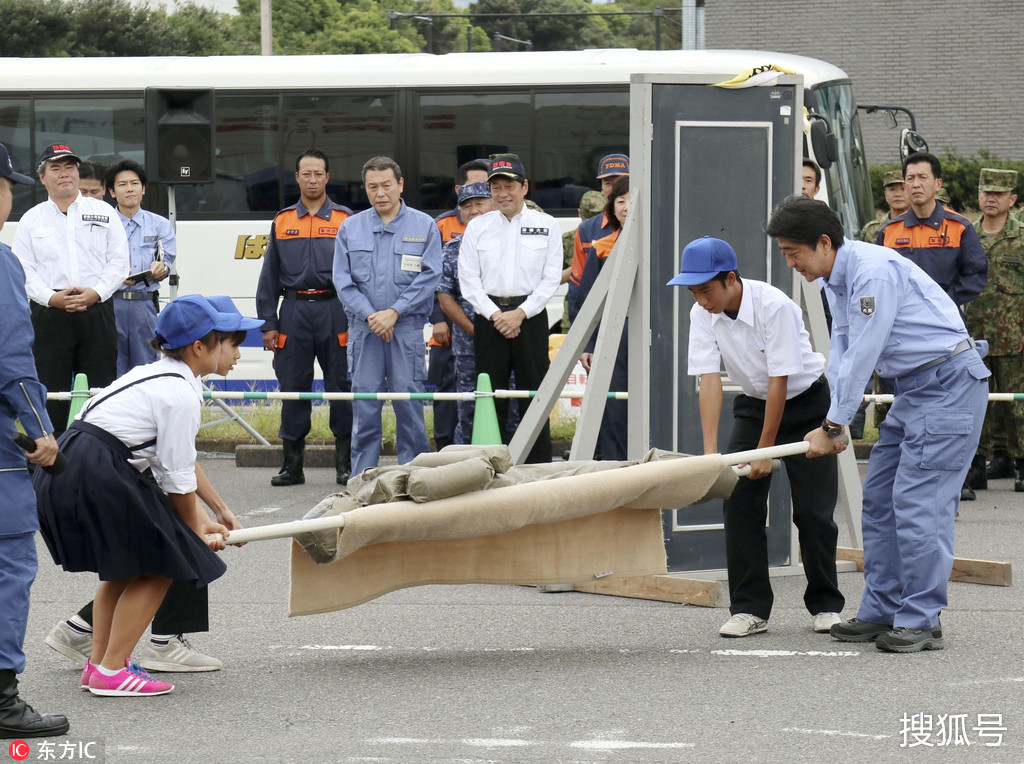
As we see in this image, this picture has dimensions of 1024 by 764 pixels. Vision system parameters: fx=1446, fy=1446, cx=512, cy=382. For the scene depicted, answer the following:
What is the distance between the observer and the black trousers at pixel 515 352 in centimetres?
1012

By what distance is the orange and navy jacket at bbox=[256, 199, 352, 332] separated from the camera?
10.9m

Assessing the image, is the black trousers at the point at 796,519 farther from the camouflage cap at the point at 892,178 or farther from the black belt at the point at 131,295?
the camouflage cap at the point at 892,178

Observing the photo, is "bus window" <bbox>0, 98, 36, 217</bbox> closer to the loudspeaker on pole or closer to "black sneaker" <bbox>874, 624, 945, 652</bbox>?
the loudspeaker on pole

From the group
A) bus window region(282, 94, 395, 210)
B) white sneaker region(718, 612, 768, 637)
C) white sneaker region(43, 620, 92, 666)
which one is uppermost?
bus window region(282, 94, 395, 210)

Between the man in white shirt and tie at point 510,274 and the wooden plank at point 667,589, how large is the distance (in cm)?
276

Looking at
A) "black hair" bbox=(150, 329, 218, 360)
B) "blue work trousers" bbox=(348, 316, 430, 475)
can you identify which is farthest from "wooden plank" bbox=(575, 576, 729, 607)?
"blue work trousers" bbox=(348, 316, 430, 475)

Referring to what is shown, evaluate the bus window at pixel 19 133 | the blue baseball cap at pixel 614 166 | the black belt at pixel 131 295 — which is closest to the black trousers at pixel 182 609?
the black belt at pixel 131 295

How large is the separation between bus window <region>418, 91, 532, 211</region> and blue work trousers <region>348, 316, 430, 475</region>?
234 inches

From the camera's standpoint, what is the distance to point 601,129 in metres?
15.5

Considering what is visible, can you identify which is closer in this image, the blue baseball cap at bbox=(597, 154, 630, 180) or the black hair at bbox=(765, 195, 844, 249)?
the black hair at bbox=(765, 195, 844, 249)

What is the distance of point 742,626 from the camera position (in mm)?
6195

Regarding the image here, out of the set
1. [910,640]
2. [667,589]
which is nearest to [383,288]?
[667,589]

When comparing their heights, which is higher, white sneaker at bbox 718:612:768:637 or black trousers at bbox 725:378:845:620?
black trousers at bbox 725:378:845:620

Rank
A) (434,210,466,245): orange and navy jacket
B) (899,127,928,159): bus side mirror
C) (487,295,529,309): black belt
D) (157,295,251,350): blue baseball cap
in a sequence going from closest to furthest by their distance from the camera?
1. (157,295,251,350): blue baseball cap
2. (487,295,529,309): black belt
3. (434,210,466,245): orange and navy jacket
4. (899,127,928,159): bus side mirror
